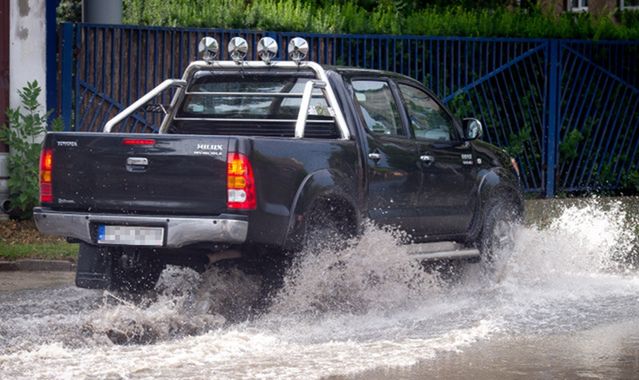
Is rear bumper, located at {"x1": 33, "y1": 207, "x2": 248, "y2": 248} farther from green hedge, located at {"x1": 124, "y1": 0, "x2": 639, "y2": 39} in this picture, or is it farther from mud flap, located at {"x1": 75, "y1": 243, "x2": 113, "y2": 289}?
green hedge, located at {"x1": 124, "y1": 0, "x2": 639, "y2": 39}

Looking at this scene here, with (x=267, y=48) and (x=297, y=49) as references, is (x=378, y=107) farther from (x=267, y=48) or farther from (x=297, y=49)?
(x=267, y=48)

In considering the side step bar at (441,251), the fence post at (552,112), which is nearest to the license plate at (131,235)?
the side step bar at (441,251)

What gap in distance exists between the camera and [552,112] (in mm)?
19375

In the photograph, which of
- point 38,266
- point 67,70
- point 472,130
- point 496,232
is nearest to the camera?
point 472,130

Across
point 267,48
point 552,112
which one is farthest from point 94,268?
point 552,112

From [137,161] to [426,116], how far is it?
313 centimetres

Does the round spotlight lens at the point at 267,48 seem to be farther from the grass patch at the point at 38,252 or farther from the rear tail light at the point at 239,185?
the grass patch at the point at 38,252

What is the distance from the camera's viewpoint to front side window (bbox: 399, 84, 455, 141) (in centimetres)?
1192

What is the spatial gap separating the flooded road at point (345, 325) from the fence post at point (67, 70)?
4089mm

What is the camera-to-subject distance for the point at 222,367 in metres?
8.40

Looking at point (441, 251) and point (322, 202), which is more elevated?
point (322, 202)

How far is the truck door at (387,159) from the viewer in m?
11.1

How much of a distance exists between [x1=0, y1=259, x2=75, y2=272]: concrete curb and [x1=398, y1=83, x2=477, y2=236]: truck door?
3598mm

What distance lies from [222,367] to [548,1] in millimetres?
23629
